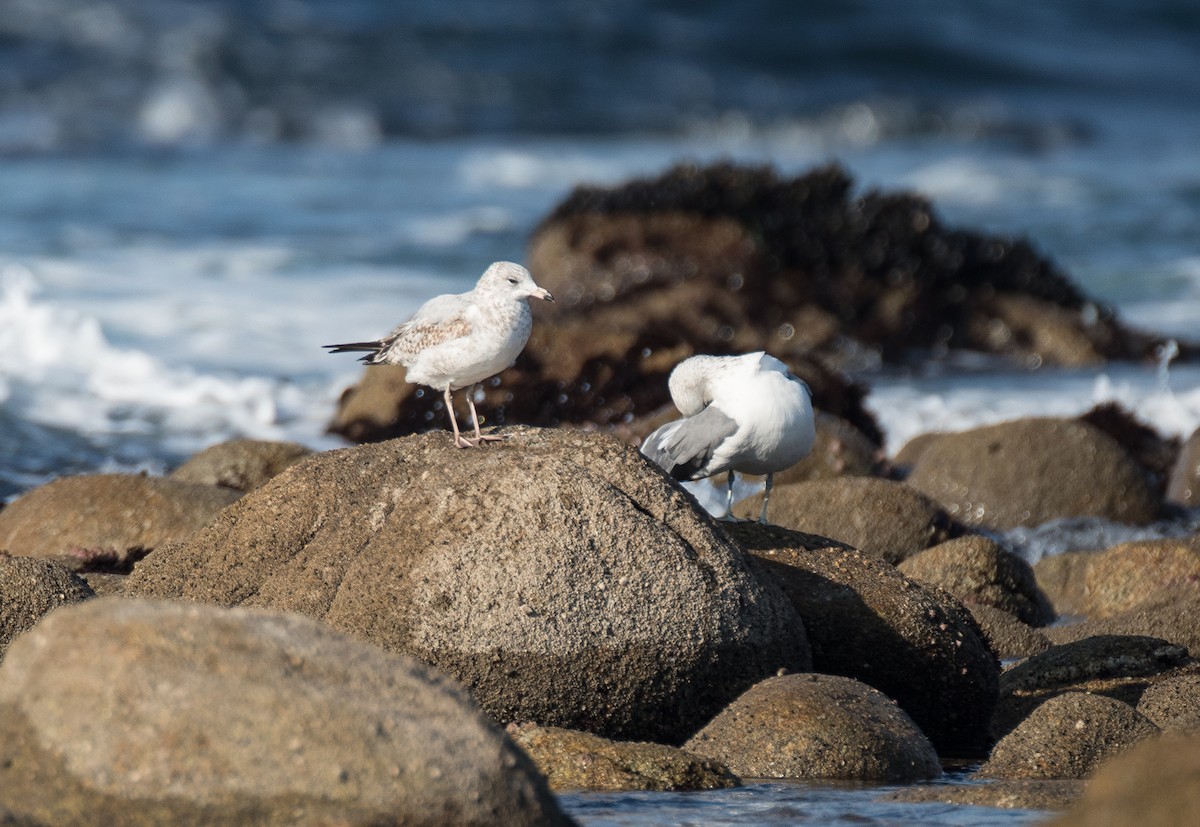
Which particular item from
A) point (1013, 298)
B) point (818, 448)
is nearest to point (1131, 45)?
point (1013, 298)

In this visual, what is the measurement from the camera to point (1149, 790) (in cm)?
279

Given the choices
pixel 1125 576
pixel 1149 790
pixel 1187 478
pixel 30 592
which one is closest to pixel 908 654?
pixel 1125 576

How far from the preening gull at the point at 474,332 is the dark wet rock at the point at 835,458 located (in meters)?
3.56

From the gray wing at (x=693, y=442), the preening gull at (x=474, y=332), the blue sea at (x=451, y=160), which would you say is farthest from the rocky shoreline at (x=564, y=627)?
the blue sea at (x=451, y=160)

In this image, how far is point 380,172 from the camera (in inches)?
971

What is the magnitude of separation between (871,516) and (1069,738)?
2.57 meters

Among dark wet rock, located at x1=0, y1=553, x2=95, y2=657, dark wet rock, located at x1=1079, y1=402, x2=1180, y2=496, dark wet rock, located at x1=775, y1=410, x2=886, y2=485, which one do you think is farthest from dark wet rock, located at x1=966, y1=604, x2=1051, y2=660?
dark wet rock, located at x1=1079, y1=402, x2=1180, y2=496

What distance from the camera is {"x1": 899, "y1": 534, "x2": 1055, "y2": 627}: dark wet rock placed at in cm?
668

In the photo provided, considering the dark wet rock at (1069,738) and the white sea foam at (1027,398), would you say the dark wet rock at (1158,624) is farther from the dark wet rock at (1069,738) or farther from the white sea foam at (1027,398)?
→ the white sea foam at (1027,398)

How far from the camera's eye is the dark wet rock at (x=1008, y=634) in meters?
6.26

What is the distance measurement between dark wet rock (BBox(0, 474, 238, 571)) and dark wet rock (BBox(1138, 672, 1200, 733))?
3848mm

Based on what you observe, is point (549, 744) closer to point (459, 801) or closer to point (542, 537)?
point (542, 537)

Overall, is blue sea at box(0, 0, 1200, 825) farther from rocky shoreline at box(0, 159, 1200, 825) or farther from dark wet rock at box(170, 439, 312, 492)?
dark wet rock at box(170, 439, 312, 492)

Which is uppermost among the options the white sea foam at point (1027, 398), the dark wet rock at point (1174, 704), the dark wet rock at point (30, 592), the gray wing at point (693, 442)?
the gray wing at point (693, 442)
